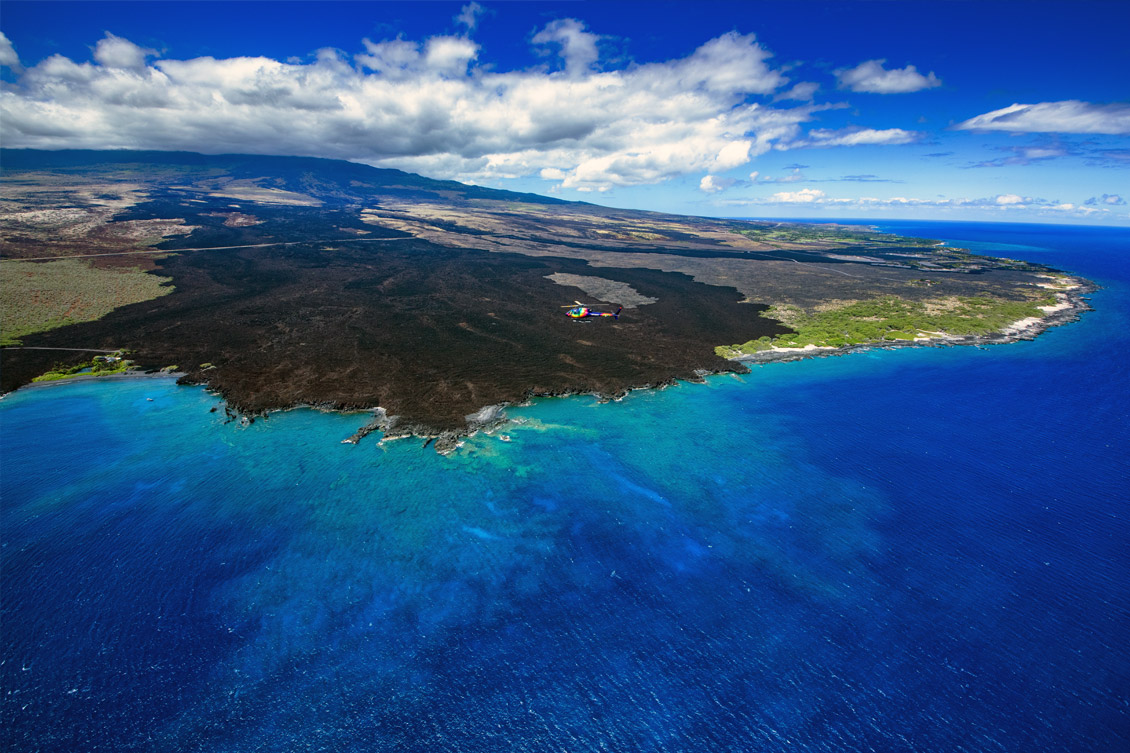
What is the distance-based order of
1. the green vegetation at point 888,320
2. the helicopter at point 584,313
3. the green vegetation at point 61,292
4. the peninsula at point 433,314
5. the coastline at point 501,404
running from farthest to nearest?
the helicopter at point 584,313
the green vegetation at point 888,320
the green vegetation at point 61,292
the peninsula at point 433,314
the coastline at point 501,404

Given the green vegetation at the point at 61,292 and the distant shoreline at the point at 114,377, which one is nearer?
the distant shoreline at the point at 114,377

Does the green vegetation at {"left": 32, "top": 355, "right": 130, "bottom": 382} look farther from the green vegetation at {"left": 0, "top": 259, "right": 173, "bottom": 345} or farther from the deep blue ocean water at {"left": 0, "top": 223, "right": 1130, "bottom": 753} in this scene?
the green vegetation at {"left": 0, "top": 259, "right": 173, "bottom": 345}

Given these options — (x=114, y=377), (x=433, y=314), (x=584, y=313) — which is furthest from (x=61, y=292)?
(x=584, y=313)

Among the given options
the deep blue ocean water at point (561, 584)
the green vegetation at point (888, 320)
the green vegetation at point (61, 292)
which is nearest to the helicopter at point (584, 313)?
the green vegetation at point (888, 320)

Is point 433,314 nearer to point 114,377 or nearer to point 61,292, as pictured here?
point 114,377

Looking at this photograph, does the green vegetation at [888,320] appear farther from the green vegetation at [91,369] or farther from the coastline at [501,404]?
the green vegetation at [91,369]

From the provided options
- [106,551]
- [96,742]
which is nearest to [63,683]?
[96,742]
